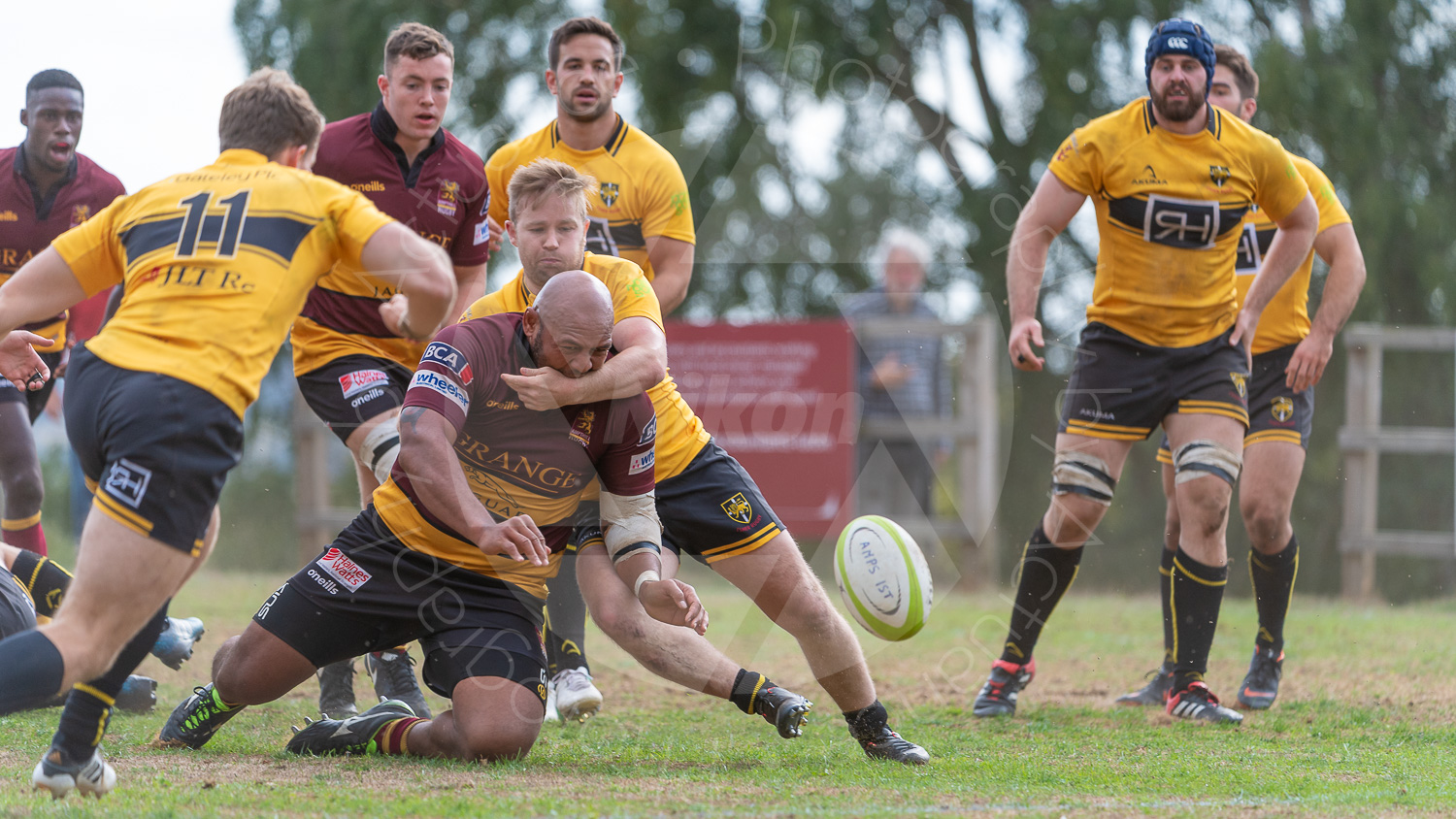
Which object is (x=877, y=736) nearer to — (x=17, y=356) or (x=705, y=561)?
(x=705, y=561)

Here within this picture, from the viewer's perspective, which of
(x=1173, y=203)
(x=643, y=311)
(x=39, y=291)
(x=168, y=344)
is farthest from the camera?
(x=1173, y=203)

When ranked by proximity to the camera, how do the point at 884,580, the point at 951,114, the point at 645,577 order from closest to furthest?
1. the point at 645,577
2. the point at 884,580
3. the point at 951,114

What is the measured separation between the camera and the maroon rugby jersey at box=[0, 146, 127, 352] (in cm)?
576

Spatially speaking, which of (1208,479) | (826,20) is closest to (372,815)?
(1208,479)

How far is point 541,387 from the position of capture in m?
3.85

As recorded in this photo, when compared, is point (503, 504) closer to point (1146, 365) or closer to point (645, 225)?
point (645, 225)

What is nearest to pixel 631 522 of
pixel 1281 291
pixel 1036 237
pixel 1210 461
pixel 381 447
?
pixel 381 447

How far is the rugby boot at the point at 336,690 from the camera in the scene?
4.95 meters

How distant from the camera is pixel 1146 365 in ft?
17.2

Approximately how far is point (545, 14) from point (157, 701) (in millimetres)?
10230

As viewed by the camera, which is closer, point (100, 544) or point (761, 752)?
point (100, 544)

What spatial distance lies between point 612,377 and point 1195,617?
2.68m

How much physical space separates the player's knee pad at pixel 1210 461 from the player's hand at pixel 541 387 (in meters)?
2.56

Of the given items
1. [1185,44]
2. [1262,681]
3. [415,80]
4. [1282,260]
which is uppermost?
[1185,44]
